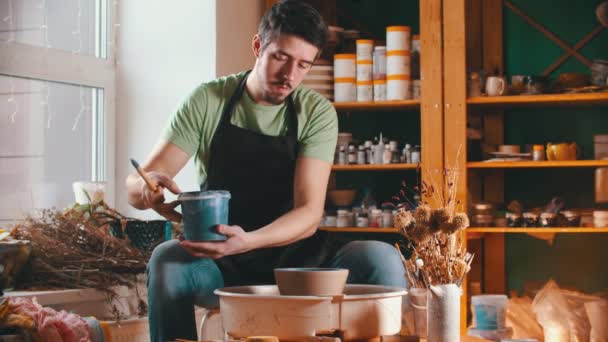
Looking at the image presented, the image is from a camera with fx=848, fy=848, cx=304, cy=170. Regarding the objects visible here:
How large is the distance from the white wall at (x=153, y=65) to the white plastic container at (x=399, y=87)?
83 cm

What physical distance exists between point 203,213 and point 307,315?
0.37m

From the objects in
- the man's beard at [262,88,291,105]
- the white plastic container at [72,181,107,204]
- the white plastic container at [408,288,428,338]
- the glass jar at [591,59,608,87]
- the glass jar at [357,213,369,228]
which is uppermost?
the glass jar at [591,59,608,87]

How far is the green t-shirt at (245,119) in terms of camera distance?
2.33 m

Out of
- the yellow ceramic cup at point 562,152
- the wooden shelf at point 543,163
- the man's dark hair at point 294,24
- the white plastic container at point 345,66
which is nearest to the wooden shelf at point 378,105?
the white plastic container at point 345,66

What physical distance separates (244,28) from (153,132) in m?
0.65

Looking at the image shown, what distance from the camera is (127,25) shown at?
12.3 feet

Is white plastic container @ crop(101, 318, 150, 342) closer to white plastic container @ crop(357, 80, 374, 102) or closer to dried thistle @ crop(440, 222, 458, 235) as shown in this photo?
dried thistle @ crop(440, 222, 458, 235)

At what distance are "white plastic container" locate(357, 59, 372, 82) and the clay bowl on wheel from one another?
2.32 metres

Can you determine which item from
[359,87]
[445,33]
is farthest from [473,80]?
[359,87]

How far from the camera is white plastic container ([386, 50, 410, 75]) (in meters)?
3.83

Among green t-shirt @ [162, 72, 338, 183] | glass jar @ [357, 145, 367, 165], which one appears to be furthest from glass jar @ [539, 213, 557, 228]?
green t-shirt @ [162, 72, 338, 183]

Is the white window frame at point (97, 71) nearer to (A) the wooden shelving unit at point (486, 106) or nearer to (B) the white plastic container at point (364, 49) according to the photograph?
(B) the white plastic container at point (364, 49)

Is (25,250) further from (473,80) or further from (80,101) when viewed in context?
(473,80)

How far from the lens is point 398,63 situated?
3.83 metres
